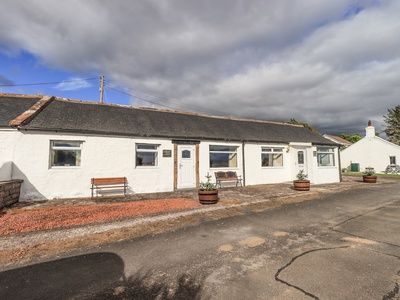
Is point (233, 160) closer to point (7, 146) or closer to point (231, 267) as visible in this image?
point (231, 267)

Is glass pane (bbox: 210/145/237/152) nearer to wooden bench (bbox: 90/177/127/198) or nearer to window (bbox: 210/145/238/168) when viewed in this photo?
window (bbox: 210/145/238/168)

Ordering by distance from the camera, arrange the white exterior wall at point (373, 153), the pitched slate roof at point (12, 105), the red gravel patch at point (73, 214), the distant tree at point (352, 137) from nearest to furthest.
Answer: the red gravel patch at point (73, 214) → the pitched slate roof at point (12, 105) → the white exterior wall at point (373, 153) → the distant tree at point (352, 137)

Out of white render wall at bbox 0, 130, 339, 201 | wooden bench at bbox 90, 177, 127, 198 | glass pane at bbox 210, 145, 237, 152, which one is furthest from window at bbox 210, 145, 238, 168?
wooden bench at bbox 90, 177, 127, 198

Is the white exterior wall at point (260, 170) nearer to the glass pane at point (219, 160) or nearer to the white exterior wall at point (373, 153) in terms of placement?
the glass pane at point (219, 160)

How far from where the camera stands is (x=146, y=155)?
11.9m

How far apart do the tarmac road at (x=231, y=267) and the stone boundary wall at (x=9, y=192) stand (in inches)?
233

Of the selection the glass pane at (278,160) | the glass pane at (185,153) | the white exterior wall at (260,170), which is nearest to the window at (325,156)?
the white exterior wall at (260,170)

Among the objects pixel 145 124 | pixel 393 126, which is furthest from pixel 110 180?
pixel 393 126

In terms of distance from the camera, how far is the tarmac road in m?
2.91

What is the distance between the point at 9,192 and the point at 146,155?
6.09 metres

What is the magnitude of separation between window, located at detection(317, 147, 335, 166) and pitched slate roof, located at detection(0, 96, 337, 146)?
66 centimetres

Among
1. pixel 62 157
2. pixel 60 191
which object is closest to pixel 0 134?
pixel 62 157

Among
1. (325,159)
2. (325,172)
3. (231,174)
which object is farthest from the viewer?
(325,159)

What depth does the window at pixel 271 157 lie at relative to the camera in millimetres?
15578
